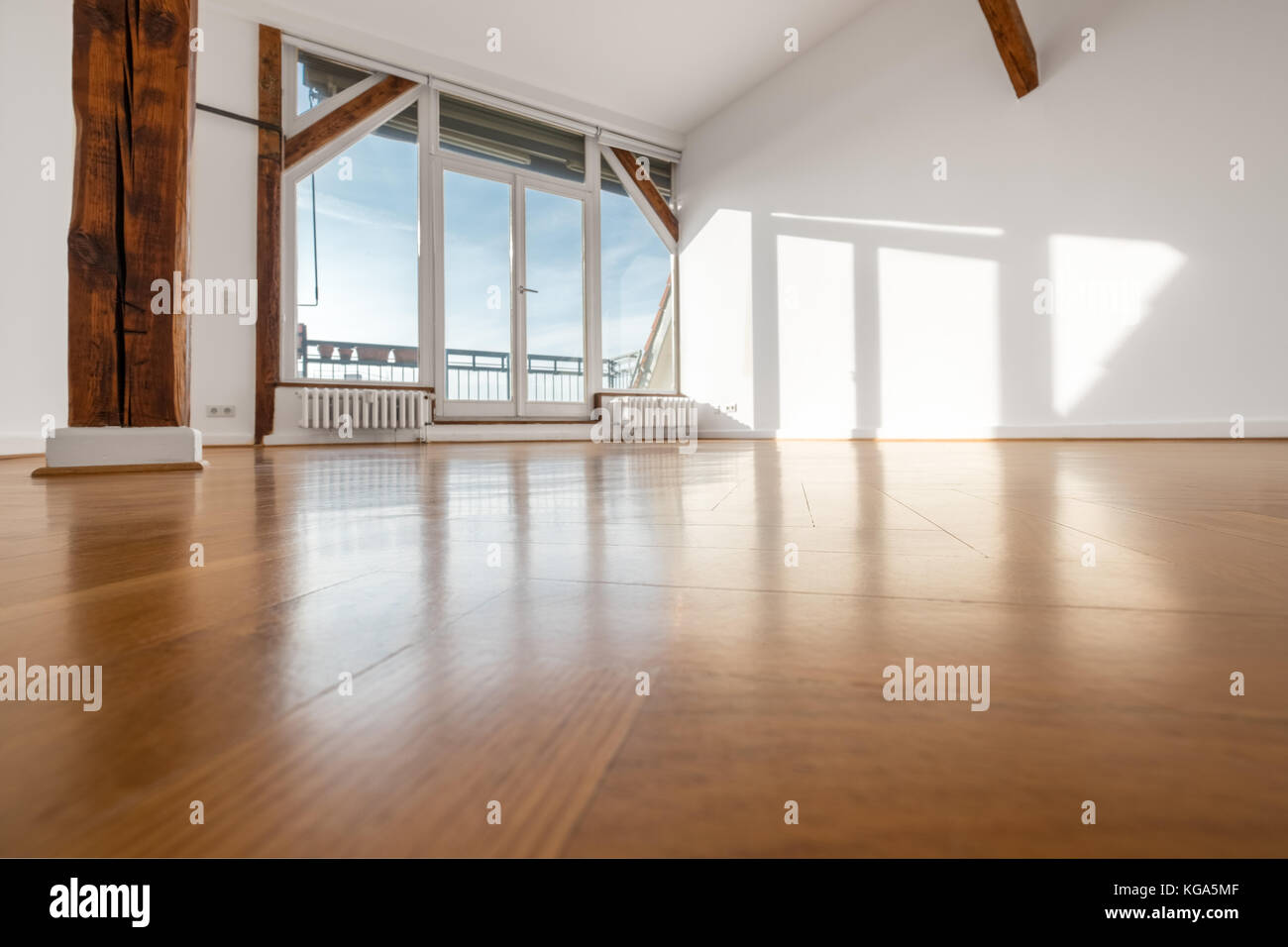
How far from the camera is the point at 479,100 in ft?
Result: 19.5

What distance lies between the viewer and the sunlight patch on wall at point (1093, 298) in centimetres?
394

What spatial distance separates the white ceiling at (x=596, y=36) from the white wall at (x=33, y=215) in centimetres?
167

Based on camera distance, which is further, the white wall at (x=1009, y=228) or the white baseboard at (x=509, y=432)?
the white baseboard at (x=509, y=432)

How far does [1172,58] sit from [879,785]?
5.29 m

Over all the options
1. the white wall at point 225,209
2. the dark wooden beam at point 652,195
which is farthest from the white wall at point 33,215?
the dark wooden beam at point 652,195

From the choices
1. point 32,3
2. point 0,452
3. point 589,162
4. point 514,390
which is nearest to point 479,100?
point 589,162

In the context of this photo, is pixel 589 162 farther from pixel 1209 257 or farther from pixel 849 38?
pixel 1209 257

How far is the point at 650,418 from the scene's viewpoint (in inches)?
273

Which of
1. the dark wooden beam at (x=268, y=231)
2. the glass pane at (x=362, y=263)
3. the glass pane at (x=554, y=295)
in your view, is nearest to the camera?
the dark wooden beam at (x=268, y=231)

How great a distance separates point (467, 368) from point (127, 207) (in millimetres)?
4133

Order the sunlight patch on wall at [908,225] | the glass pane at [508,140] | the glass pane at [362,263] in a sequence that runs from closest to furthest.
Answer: the sunlight patch on wall at [908,225] < the glass pane at [362,263] < the glass pane at [508,140]

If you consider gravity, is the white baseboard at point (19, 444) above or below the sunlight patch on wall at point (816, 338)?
below

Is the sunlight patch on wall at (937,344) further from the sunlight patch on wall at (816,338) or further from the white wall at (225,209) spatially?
the white wall at (225,209)

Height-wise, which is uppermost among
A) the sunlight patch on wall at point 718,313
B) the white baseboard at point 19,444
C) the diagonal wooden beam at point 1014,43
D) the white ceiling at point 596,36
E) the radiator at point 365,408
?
the white ceiling at point 596,36
